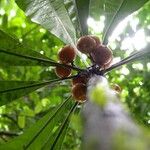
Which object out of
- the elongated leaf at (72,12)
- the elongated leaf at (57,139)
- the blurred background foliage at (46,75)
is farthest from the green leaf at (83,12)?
the blurred background foliage at (46,75)

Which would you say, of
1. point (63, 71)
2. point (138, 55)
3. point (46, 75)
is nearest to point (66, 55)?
point (63, 71)

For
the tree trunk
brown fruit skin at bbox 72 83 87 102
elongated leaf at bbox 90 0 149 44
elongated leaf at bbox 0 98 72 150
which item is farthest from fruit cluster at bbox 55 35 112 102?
the tree trunk

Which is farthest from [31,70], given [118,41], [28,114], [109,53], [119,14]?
[109,53]

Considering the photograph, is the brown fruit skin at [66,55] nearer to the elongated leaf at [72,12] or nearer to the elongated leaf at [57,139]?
the elongated leaf at [72,12]

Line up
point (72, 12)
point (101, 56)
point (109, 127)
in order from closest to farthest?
1. point (109, 127)
2. point (101, 56)
3. point (72, 12)

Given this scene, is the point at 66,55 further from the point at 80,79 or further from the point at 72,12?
the point at 72,12
